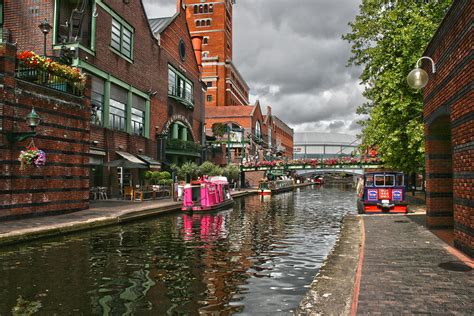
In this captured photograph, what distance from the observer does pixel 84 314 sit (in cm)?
636

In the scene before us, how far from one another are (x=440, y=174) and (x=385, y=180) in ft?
27.2

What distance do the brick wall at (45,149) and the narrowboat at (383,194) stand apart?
13.9m

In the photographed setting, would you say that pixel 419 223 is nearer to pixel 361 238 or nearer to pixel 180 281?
pixel 361 238

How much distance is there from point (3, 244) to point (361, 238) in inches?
403

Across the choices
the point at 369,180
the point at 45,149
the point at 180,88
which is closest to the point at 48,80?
the point at 45,149

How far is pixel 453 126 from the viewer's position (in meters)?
9.41

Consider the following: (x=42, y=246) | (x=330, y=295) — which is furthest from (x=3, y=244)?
(x=330, y=295)

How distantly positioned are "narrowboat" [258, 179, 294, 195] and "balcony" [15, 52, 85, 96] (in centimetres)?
2906

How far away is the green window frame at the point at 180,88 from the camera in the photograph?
125 feet

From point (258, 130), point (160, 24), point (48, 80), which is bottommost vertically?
point (48, 80)

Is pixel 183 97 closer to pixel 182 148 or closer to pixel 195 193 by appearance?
pixel 182 148

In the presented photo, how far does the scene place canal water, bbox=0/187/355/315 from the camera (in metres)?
6.80

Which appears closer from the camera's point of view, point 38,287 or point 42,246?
point 38,287

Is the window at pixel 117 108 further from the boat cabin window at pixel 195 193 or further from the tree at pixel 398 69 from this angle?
the tree at pixel 398 69
